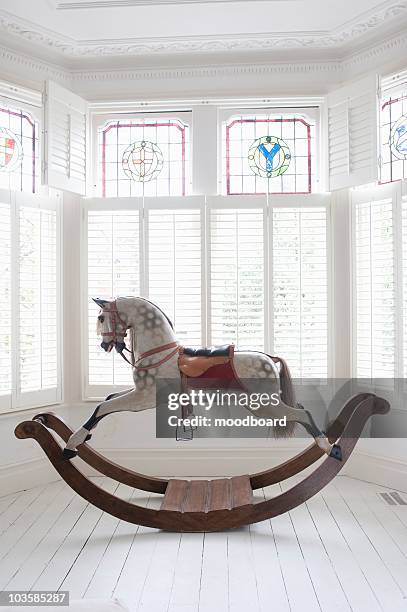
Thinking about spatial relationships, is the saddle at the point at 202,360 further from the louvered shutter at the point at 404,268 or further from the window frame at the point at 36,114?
the window frame at the point at 36,114

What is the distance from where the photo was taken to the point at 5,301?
427 cm

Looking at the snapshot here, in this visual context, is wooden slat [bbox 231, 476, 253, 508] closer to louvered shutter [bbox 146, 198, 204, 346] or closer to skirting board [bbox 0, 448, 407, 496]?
skirting board [bbox 0, 448, 407, 496]

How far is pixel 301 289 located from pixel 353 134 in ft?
3.94

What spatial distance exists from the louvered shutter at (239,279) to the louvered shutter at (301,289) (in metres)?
0.11

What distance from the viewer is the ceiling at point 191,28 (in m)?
3.99

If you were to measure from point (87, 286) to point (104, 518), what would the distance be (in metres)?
1.80

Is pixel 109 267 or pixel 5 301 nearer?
pixel 5 301

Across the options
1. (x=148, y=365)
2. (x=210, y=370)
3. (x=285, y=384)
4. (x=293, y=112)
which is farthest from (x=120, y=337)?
(x=293, y=112)

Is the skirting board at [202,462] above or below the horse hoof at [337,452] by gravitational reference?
below

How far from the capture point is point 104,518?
147 inches

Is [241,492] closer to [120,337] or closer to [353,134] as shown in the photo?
[120,337]

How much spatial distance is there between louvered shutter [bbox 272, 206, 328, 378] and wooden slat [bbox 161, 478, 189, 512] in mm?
1292

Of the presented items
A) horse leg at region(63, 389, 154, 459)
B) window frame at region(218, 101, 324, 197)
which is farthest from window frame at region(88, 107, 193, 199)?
horse leg at region(63, 389, 154, 459)

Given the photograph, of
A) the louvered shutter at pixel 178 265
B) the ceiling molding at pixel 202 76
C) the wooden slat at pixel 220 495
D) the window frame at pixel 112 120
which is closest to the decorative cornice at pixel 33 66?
the ceiling molding at pixel 202 76
